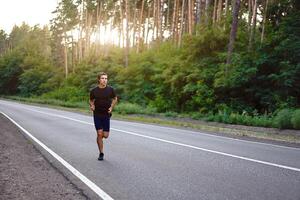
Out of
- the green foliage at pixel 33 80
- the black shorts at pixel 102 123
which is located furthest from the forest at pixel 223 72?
the green foliage at pixel 33 80

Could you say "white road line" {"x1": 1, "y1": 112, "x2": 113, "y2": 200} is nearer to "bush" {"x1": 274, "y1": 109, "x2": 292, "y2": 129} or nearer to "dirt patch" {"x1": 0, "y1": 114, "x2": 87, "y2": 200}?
"dirt patch" {"x1": 0, "y1": 114, "x2": 87, "y2": 200}

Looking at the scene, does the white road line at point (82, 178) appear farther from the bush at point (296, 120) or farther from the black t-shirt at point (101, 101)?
the bush at point (296, 120)

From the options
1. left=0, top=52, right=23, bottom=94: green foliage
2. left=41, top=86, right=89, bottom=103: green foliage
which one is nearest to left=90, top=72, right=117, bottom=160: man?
left=41, top=86, right=89, bottom=103: green foliage

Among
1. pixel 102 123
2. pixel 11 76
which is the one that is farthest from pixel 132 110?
pixel 11 76

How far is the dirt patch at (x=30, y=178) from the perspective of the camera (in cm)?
632

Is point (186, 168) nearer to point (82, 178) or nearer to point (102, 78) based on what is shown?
point (82, 178)

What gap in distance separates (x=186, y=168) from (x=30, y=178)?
126 inches

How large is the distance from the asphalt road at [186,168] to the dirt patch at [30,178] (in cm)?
54

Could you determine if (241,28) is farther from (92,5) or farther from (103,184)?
(92,5)

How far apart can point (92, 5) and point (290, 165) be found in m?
63.8

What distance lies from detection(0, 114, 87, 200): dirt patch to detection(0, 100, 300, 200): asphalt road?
545 millimetres

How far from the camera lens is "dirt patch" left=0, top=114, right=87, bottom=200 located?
20.7ft

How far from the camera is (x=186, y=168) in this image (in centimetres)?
829

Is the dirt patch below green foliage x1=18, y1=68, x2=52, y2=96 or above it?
below
